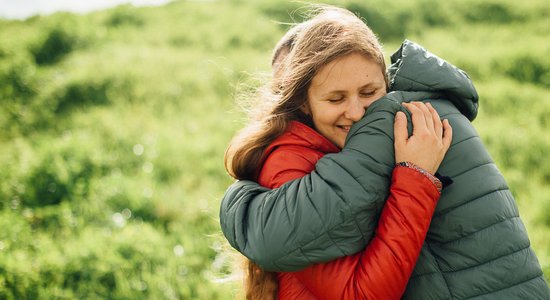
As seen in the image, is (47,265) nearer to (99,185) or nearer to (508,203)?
(99,185)

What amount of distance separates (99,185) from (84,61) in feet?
11.2

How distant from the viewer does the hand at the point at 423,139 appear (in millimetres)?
1670

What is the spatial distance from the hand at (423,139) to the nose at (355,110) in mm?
158

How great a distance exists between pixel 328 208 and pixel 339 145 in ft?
1.58

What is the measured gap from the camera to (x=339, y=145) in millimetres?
2033

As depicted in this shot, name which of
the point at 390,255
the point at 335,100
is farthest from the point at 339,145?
A: the point at 390,255

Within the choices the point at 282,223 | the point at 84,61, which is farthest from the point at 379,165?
the point at 84,61

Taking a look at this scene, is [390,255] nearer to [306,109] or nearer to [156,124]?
[306,109]

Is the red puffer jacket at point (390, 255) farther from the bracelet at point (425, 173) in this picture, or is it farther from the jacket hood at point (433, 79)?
the jacket hood at point (433, 79)

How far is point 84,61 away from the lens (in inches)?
278

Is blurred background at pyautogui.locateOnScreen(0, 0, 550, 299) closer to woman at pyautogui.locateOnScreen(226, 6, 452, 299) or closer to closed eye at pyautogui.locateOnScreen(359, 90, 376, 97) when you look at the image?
woman at pyautogui.locateOnScreen(226, 6, 452, 299)

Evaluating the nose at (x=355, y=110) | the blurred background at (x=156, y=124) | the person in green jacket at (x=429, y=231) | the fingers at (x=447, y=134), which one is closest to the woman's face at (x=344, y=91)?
the nose at (x=355, y=110)

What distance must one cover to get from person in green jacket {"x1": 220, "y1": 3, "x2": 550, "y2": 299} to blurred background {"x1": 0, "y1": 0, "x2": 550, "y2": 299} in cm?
79

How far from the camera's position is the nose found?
188 centimetres
